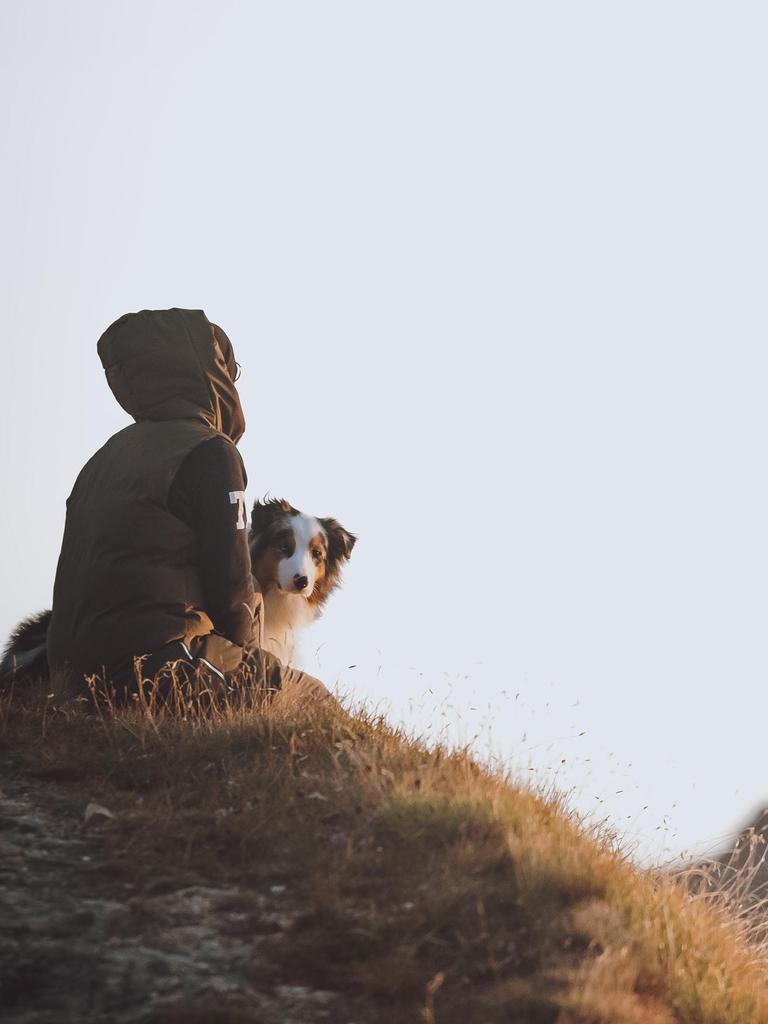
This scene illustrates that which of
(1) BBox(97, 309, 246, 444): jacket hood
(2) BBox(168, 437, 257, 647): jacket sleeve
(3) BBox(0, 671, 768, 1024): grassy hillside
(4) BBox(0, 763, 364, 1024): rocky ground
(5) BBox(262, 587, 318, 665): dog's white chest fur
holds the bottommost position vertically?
(4) BBox(0, 763, 364, 1024): rocky ground

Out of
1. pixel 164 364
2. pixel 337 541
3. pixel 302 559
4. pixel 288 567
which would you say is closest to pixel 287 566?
pixel 288 567

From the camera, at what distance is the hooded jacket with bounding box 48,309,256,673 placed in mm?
6156

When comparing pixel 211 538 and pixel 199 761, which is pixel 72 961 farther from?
pixel 211 538

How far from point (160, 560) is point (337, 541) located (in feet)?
9.62

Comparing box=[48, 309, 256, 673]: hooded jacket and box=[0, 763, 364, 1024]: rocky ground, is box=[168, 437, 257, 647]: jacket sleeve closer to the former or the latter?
box=[48, 309, 256, 673]: hooded jacket

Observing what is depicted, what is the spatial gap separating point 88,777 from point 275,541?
11.3 ft

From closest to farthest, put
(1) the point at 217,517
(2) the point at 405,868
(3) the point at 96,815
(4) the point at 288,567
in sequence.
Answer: (2) the point at 405,868 → (3) the point at 96,815 → (1) the point at 217,517 → (4) the point at 288,567

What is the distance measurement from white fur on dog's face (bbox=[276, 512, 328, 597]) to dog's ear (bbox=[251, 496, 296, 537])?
12 cm

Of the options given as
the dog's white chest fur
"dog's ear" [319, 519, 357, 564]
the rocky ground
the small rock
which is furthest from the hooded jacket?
"dog's ear" [319, 519, 357, 564]

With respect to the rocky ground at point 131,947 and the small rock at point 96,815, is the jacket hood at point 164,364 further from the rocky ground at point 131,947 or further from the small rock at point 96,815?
the rocky ground at point 131,947

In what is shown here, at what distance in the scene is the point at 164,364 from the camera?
6551mm

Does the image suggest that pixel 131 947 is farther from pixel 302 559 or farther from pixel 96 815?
pixel 302 559

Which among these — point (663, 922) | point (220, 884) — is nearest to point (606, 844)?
point (663, 922)

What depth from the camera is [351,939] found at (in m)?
3.69
